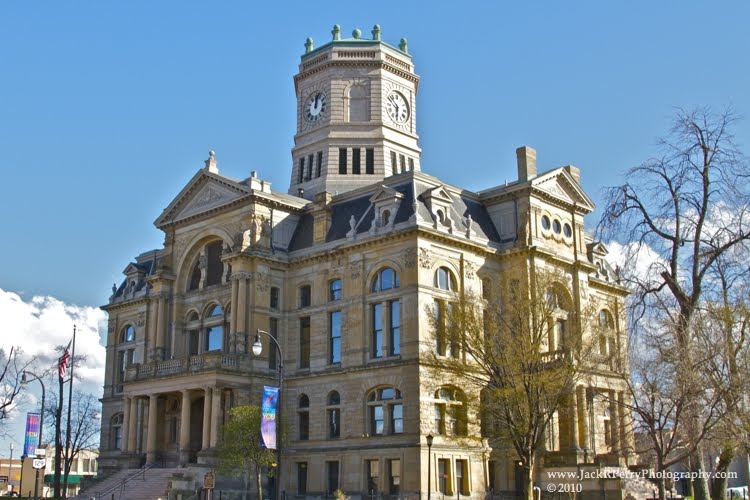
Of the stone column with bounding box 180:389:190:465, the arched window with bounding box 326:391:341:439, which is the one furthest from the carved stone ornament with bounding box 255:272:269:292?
the stone column with bounding box 180:389:190:465

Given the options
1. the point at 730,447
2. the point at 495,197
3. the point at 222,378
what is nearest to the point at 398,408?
the point at 222,378

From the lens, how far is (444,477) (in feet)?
171

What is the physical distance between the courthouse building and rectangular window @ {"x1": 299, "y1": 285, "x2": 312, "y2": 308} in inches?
3.3

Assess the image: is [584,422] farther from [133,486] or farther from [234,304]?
[133,486]

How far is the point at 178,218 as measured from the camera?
2606 inches

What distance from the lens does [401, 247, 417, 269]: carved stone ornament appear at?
53.8m

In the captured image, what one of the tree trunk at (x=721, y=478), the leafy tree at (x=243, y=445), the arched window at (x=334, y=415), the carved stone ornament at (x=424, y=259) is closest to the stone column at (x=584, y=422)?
the carved stone ornament at (x=424, y=259)

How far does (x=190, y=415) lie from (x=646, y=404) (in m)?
32.4

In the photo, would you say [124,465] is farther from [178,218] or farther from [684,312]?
[684,312]

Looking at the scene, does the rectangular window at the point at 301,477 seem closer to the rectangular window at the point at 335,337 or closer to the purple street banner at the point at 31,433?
the rectangular window at the point at 335,337

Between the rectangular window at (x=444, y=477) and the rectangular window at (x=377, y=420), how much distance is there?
3.93 meters

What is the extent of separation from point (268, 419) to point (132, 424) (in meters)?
23.6

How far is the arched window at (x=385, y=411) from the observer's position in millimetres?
53281

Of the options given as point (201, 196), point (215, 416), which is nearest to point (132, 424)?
point (215, 416)
